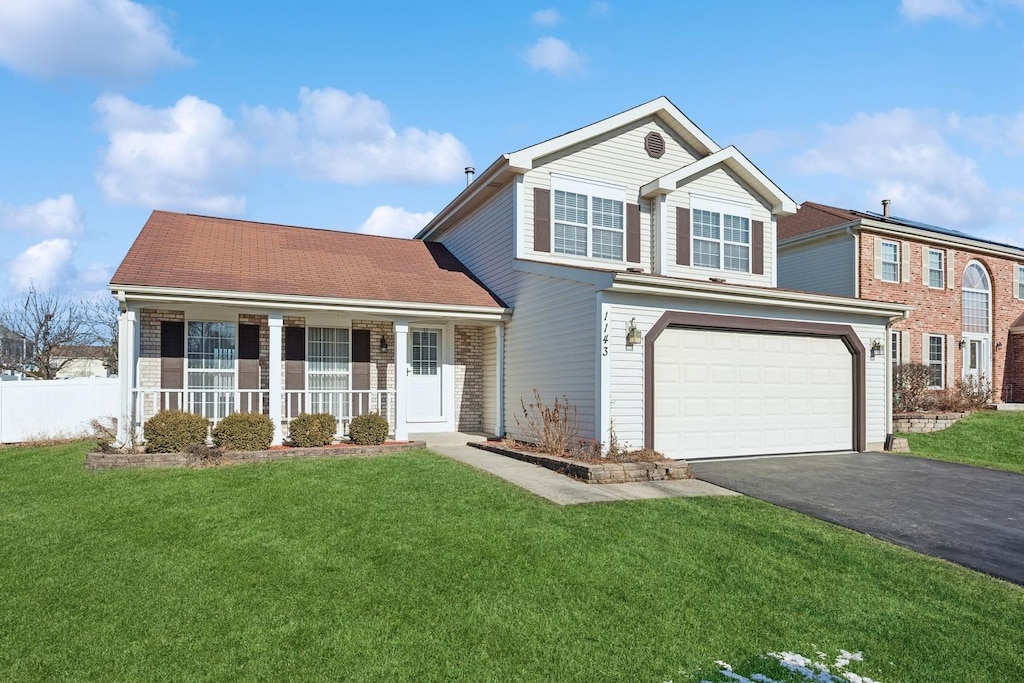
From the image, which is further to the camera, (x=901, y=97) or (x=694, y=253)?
(x=694, y=253)

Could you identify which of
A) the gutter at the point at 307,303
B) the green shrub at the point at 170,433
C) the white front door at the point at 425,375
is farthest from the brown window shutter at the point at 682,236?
the green shrub at the point at 170,433

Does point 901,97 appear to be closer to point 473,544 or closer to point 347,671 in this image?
point 473,544

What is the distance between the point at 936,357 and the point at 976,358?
2679mm

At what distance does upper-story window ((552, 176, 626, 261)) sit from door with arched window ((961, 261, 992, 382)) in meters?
15.2

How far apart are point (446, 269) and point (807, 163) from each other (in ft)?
64.6

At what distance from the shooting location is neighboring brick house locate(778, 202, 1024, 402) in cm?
1970

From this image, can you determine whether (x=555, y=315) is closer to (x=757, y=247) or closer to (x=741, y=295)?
(x=741, y=295)

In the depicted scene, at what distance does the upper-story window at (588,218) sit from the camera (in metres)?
13.9

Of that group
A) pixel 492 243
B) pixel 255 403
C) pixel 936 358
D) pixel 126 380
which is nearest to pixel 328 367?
pixel 255 403

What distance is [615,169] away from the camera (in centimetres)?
1466

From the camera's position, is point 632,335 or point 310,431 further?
point 310,431

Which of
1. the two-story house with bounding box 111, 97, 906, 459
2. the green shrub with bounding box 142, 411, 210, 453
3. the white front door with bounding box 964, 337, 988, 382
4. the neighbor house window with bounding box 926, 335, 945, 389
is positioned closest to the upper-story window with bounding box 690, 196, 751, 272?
the two-story house with bounding box 111, 97, 906, 459

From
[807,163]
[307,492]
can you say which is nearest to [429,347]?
[307,492]

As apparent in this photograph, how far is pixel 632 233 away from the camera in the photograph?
579 inches
